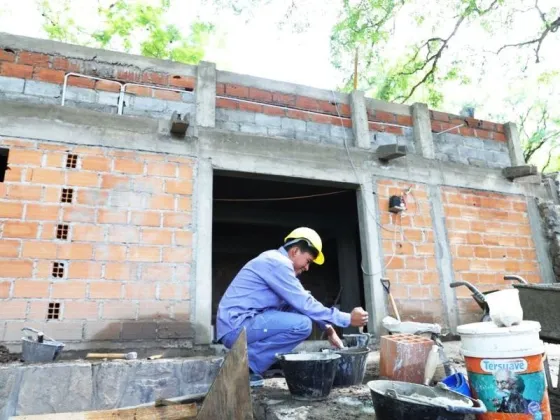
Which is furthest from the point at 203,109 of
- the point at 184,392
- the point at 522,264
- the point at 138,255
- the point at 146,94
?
the point at 522,264

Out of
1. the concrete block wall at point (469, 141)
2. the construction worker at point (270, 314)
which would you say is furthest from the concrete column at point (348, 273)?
the construction worker at point (270, 314)

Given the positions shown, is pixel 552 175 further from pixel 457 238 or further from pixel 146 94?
pixel 146 94

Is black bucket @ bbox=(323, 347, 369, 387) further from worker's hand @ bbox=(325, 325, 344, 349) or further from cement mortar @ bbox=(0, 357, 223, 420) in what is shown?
cement mortar @ bbox=(0, 357, 223, 420)

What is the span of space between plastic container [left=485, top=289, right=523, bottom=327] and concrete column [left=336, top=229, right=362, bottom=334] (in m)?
5.21

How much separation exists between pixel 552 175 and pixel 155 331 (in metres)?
5.79

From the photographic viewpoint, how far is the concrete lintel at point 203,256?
372cm

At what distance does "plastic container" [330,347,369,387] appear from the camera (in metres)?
2.80

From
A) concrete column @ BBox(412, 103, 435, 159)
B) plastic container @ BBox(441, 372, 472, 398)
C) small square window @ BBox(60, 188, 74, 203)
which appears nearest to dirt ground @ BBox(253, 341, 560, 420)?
plastic container @ BBox(441, 372, 472, 398)

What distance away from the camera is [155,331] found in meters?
3.58

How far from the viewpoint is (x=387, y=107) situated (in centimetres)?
528

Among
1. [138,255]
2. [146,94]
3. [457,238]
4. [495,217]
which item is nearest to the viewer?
[138,255]

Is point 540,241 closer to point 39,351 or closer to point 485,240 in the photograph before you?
point 485,240

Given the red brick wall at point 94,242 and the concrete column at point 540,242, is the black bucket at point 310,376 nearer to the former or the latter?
the red brick wall at point 94,242

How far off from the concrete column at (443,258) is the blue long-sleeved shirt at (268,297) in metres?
2.17
